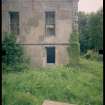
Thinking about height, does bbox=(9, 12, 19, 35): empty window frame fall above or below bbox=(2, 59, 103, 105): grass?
above

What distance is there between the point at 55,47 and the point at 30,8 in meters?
0.26

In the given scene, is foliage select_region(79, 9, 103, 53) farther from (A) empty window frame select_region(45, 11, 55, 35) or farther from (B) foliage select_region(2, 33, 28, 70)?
(B) foliage select_region(2, 33, 28, 70)

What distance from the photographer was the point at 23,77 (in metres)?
1.17

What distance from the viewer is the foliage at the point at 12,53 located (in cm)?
113

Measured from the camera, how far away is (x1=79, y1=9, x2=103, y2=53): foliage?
1113 mm

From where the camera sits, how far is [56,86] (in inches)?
44.8

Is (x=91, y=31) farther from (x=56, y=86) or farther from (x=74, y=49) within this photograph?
(x=56, y=86)

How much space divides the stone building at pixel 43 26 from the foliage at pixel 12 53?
3cm

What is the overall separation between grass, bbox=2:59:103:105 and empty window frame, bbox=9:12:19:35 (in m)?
0.24

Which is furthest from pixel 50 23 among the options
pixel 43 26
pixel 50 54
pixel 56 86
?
pixel 56 86

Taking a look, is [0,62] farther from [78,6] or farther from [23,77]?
[78,6]

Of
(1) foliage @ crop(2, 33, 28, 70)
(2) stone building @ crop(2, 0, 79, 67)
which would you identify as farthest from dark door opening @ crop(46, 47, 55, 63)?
(1) foliage @ crop(2, 33, 28, 70)

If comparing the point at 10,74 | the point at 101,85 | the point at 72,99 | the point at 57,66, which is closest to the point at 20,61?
the point at 10,74

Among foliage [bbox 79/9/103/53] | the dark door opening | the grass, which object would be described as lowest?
the grass
